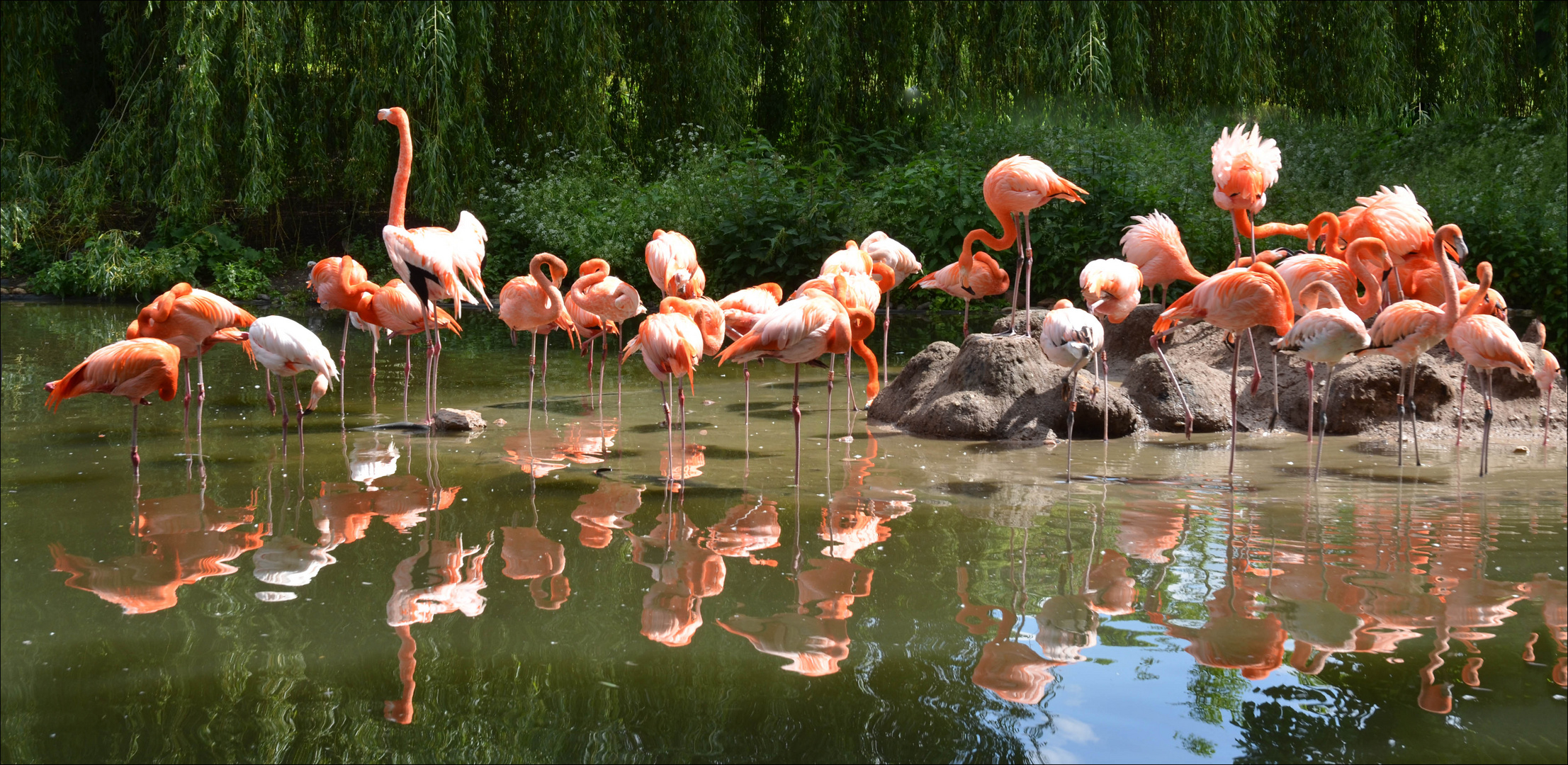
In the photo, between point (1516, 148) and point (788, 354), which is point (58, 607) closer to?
point (788, 354)

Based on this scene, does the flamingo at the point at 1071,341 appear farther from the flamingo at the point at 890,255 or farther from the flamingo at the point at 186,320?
the flamingo at the point at 186,320

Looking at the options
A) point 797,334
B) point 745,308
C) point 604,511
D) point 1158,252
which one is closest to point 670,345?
point 797,334

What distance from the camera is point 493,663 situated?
289cm

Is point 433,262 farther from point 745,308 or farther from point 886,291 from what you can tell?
point 886,291

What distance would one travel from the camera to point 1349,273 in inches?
234

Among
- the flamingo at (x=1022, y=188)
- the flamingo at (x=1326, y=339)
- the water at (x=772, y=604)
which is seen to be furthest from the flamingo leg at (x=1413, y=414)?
the flamingo at (x=1022, y=188)

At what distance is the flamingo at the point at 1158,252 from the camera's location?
653cm

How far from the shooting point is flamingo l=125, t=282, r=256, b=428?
214 inches

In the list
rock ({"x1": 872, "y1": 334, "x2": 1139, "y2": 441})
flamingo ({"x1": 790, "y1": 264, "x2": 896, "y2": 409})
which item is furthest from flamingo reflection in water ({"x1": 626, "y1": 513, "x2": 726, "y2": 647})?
rock ({"x1": 872, "y1": 334, "x2": 1139, "y2": 441})

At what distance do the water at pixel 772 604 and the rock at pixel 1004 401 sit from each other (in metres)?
0.40

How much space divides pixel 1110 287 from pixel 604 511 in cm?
298

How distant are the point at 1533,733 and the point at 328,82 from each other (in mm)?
12022

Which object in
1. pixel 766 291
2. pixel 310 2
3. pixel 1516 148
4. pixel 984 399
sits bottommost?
pixel 984 399

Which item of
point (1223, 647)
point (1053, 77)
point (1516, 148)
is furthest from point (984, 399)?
point (1516, 148)
